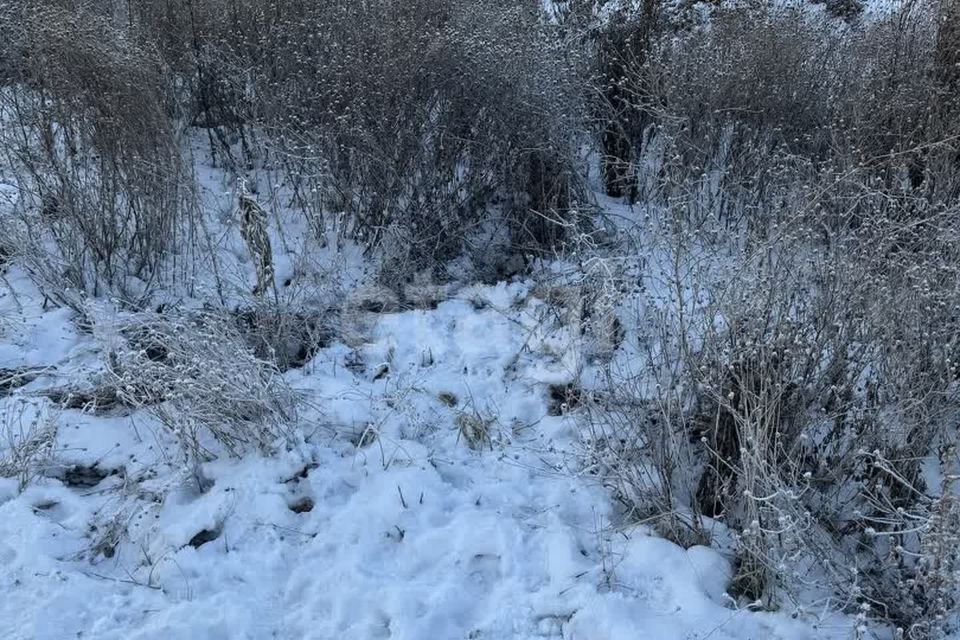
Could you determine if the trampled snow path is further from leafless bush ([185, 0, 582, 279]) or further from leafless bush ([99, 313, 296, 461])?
leafless bush ([185, 0, 582, 279])

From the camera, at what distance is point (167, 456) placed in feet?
11.0

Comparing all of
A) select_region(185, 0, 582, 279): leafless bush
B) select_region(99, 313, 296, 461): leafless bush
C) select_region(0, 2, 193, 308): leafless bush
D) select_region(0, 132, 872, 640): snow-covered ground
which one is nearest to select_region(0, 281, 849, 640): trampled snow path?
select_region(0, 132, 872, 640): snow-covered ground

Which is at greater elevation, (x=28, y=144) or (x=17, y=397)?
(x=28, y=144)

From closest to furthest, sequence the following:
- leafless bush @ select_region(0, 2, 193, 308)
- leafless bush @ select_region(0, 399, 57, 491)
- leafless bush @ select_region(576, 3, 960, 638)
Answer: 1. leafless bush @ select_region(576, 3, 960, 638)
2. leafless bush @ select_region(0, 399, 57, 491)
3. leafless bush @ select_region(0, 2, 193, 308)

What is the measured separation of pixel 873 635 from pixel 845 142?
123 inches

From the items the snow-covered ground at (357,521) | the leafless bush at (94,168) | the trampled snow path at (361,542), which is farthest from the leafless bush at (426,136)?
the trampled snow path at (361,542)

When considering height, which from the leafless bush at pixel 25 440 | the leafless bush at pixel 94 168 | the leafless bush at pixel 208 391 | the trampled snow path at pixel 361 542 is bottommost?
the trampled snow path at pixel 361 542

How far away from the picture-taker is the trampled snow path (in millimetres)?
2678

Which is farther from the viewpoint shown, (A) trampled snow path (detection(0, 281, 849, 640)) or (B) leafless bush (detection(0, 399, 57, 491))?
(B) leafless bush (detection(0, 399, 57, 491))

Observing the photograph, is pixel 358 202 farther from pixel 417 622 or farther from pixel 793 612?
pixel 793 612

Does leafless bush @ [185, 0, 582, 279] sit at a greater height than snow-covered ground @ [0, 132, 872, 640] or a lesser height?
greater

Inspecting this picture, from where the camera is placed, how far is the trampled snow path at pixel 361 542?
2.68 m

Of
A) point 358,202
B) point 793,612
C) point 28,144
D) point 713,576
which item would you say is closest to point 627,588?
point 713,576

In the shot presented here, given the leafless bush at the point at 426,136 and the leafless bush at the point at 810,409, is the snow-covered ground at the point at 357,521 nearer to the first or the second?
the leafless bush at the point at 810,409
